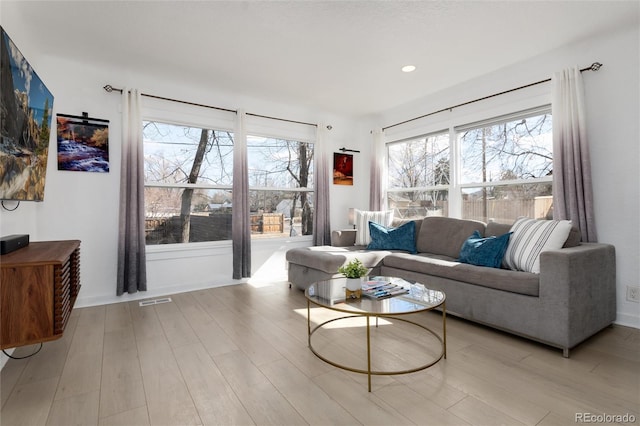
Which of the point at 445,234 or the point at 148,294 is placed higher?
the point at 445,234

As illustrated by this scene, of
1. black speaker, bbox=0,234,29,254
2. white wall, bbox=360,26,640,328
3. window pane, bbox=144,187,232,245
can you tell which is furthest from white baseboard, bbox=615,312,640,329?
black speaker, bbox=0,234,29,254

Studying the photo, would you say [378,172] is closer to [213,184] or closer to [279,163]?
[279,163]

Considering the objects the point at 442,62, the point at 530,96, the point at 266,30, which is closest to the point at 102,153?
the point at 266,30

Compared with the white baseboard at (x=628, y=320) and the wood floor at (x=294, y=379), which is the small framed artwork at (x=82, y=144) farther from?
the white baseboard at (x=628, y=320)

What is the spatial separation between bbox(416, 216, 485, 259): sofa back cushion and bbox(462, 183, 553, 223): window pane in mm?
367

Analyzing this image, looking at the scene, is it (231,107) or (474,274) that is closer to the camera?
(474,274)

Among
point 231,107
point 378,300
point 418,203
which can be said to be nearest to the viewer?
point 378,300

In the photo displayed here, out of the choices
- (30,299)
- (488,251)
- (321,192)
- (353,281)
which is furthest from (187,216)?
(488,251)

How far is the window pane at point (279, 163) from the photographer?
15.1 feet

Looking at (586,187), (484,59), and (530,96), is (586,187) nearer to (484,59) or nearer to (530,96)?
(530,96)

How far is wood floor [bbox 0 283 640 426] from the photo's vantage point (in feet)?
5.30

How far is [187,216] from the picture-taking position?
4109mm

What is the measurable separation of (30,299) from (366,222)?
3556 mm

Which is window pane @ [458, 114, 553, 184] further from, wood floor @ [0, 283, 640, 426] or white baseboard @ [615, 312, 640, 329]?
wood floor @ [0, 283, 640, 426]
